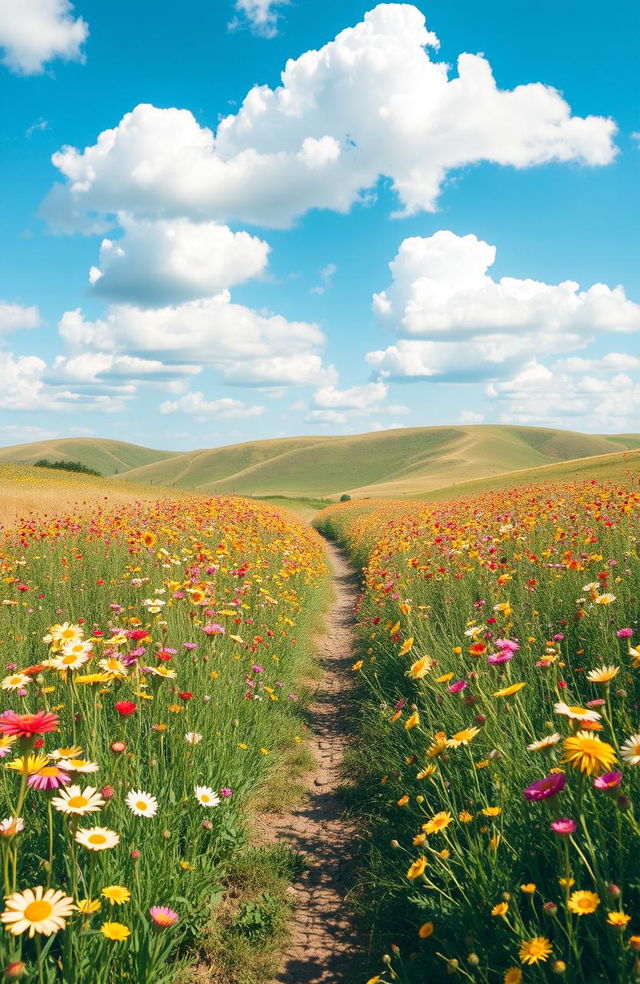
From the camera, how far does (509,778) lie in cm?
286

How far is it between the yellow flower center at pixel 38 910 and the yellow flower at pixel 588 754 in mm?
1490

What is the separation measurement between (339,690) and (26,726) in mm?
5810

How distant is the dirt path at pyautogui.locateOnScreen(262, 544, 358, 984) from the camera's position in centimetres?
305

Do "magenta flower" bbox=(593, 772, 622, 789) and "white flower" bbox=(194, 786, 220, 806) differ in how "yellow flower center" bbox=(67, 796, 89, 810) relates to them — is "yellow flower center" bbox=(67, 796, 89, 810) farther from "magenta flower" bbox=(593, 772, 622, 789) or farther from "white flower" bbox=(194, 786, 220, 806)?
"magenta flower" bbox=(593, 772, 622, 789)

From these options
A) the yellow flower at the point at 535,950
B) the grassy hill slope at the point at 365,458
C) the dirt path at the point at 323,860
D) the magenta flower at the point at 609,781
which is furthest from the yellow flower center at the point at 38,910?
the grassy hill slope at the point at 365,458

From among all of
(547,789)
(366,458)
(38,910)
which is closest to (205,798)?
(38,910)

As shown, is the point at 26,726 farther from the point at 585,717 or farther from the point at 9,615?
the point at 9,615

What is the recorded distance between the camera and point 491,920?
2488 millimetres

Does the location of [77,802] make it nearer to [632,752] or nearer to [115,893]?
[115,893]

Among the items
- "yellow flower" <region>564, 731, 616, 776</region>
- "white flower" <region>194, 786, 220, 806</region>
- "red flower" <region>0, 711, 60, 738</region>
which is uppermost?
"red flower" <region>0, 711, 60, 738</region>

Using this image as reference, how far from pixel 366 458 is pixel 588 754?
499 feet

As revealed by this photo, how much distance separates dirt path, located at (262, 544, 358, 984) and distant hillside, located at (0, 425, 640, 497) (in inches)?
4051

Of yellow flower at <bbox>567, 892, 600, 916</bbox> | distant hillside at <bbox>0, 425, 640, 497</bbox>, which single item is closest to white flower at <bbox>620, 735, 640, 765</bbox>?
yellow flower at <bbox>567, 892, 600, 916</bbox>

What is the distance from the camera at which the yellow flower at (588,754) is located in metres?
1.75
